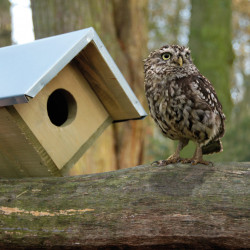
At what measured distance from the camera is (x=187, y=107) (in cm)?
288

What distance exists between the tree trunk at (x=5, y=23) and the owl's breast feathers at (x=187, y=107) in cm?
824

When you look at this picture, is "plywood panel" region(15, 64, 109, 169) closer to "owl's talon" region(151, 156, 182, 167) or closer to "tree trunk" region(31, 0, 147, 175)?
"owl's talon" region(151, 156, 182, 167)

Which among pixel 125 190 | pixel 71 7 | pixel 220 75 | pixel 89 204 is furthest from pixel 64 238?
pixel 220 75

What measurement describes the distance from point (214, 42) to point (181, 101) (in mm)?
4676

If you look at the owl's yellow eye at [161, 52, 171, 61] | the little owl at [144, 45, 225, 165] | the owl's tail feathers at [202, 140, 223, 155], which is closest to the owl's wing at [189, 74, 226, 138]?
the little owl at [144, 45, 225, 165]

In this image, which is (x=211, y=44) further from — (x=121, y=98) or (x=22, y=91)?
(x=22, y=91)

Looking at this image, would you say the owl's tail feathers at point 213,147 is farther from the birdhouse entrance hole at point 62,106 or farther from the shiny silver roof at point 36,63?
the birdhouse entrance hole at point 62,106

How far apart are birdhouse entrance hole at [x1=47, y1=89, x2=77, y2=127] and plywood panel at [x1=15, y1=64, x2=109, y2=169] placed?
0.04m

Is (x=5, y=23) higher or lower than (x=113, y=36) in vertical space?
lower

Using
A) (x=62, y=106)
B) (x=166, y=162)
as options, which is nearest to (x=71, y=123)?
(x=62, y=106)

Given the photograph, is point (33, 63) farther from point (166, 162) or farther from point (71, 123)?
point (166, 162)

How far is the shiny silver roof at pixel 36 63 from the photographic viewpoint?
2.25 meters

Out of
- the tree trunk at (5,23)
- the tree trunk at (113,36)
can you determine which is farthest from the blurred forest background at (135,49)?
the tree trunk at (5,23)

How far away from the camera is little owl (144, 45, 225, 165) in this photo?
289cm
